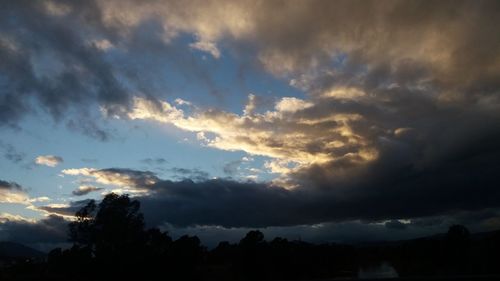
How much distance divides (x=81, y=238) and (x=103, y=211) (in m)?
5.27

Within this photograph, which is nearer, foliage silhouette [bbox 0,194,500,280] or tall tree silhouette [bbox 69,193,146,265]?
foliage silhouette [bbox 0,194,500,280]

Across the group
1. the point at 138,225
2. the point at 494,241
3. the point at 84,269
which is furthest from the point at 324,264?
the point at 84,269

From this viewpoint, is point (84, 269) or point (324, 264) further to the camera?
point (324, 264)

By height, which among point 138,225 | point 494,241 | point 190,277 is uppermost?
point 138,225

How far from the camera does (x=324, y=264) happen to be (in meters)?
124

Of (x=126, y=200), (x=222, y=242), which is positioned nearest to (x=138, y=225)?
(x=126, y=200)

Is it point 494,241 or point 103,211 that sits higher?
point 103,211

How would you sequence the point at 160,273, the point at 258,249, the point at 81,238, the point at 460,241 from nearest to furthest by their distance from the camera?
the point at 160,273
the point at 81,238
the point at 258,249
the point at 460,241

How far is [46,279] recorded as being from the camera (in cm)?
1471

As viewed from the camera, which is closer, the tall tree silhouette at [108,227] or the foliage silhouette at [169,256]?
the foliage silhouette at [169,256]

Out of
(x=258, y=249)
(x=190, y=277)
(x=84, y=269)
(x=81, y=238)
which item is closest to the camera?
(x=190, y=277)

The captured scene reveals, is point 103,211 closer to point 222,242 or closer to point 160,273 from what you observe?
point 160,273

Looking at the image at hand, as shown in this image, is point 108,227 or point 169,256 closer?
point 169,256

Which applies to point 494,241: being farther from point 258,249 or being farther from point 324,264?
point 324,264
